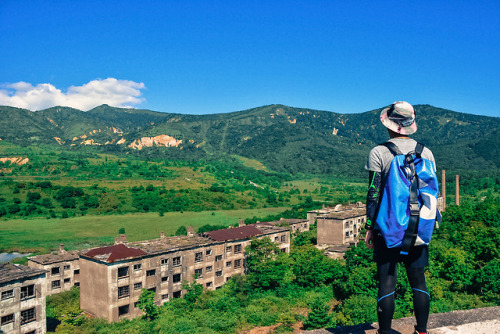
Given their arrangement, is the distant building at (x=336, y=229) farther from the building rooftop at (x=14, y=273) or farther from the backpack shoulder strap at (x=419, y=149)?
the backpack shoulder strap at (x=419, y=149)

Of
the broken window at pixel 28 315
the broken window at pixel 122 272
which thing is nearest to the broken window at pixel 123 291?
the broken window at pixel 122 272

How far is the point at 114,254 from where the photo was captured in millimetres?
33594

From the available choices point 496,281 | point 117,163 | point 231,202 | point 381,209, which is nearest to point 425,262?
point 381,209

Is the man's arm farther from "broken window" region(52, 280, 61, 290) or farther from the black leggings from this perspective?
"broken window" region(52, 280, 61, 290)

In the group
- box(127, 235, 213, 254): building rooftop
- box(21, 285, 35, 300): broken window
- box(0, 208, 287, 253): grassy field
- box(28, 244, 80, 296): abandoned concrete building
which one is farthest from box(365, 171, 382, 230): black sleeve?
box(0, 208, 287, 253): grassy field

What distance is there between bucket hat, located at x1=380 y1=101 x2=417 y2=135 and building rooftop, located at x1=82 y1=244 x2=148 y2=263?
106 feet

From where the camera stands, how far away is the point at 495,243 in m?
35.0

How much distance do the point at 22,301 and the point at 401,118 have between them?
1277 inches

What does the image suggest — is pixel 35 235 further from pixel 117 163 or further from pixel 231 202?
pixel 117 163

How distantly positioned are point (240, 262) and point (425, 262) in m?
42.7

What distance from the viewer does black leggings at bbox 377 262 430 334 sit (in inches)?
181

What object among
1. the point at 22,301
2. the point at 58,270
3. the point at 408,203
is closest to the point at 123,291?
the point at 22,301

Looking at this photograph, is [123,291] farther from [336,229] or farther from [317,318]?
[336,229]

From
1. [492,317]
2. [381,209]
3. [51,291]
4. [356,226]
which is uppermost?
[381,209]
